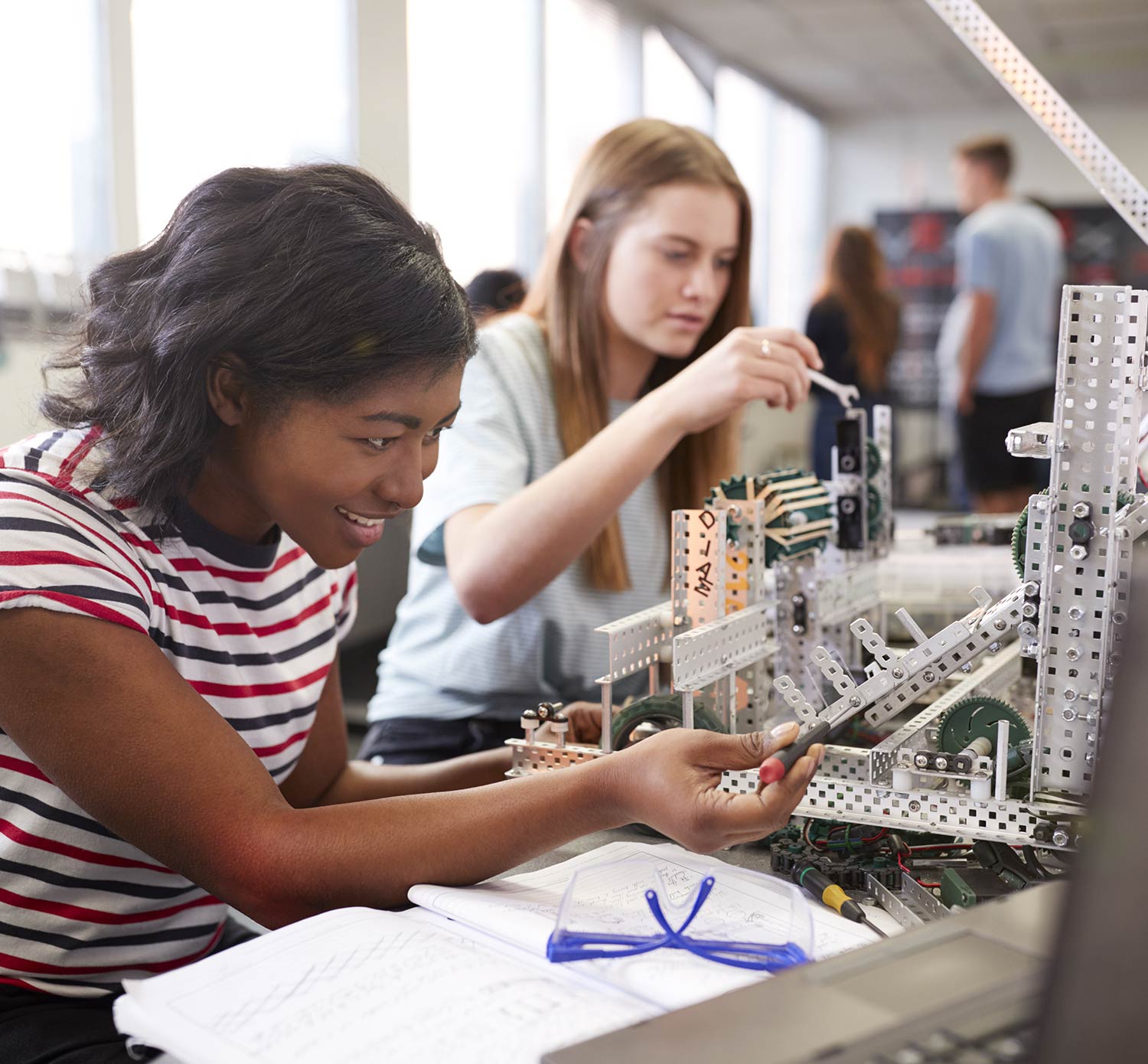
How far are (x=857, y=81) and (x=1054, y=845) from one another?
7374 millimetres

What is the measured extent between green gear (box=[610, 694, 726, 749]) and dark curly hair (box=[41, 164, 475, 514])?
34cm

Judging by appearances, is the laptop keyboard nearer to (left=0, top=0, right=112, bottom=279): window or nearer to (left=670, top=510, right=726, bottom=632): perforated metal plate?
(left=670, top=510, right=726, bottom=632): perforated metal plate

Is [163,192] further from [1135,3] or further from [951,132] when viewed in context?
[951,132]

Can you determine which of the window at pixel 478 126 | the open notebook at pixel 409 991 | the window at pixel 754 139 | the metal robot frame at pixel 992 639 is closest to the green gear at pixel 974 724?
the metal robot frame at pixel 992 639

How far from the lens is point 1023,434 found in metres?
0.88

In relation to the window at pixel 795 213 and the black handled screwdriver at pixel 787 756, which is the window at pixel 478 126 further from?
the window at pixel 795 213

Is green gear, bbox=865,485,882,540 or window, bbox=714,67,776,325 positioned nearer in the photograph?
green gear, bbox=865,485,882,540

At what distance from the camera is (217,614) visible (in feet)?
3.44

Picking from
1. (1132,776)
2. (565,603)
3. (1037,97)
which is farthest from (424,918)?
(1037,97)

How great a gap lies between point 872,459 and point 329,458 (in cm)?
67

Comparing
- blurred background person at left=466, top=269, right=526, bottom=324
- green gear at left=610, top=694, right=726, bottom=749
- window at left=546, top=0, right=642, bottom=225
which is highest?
window at left=546, top=0, right=642, bottom=225

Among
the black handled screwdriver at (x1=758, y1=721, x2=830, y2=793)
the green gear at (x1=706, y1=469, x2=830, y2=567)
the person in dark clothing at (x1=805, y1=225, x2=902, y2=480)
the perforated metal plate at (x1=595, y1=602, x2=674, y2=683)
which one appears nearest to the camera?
the black handled screwdriver at (x1=758, y1=721, x2=830, y2=793)

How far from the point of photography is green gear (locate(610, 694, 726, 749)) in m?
1.02

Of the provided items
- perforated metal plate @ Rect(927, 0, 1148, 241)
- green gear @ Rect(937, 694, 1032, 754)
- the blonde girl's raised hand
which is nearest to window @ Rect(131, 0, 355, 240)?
the blonde girl's raised hand
